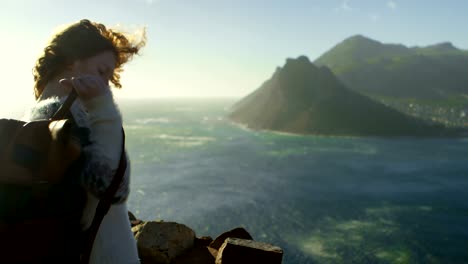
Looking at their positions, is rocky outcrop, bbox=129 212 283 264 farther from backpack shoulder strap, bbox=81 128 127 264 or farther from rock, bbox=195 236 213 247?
backpack shoulder strap, bbox=81 128 127 264

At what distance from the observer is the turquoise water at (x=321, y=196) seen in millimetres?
37906

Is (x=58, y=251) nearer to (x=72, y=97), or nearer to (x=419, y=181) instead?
(x=72, y=97)

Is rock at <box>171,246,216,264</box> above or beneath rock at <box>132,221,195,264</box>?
beneath

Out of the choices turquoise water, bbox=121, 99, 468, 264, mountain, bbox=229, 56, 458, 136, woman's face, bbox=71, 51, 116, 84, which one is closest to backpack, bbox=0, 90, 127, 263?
woman's face, bbox=71, 51, 116, 84

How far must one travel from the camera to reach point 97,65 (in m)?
1.97

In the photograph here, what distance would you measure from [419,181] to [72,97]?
7392cm

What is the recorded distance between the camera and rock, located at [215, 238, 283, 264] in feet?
19.2

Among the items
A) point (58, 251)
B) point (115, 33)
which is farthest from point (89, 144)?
point (115, 33)

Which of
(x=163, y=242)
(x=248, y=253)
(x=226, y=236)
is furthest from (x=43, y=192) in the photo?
(x=226, y=236)

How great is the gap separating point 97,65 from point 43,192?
804 mm

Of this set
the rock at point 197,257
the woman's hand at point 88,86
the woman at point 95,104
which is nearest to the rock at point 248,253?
the rock at point 197,257

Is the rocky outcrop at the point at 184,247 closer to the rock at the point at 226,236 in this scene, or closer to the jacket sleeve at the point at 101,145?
the rock at the point at 226,236

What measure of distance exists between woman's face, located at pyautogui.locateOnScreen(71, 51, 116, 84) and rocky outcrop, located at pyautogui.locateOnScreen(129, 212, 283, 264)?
4672 mm

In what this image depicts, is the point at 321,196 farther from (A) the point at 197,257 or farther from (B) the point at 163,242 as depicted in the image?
(B) the point at 163,242
